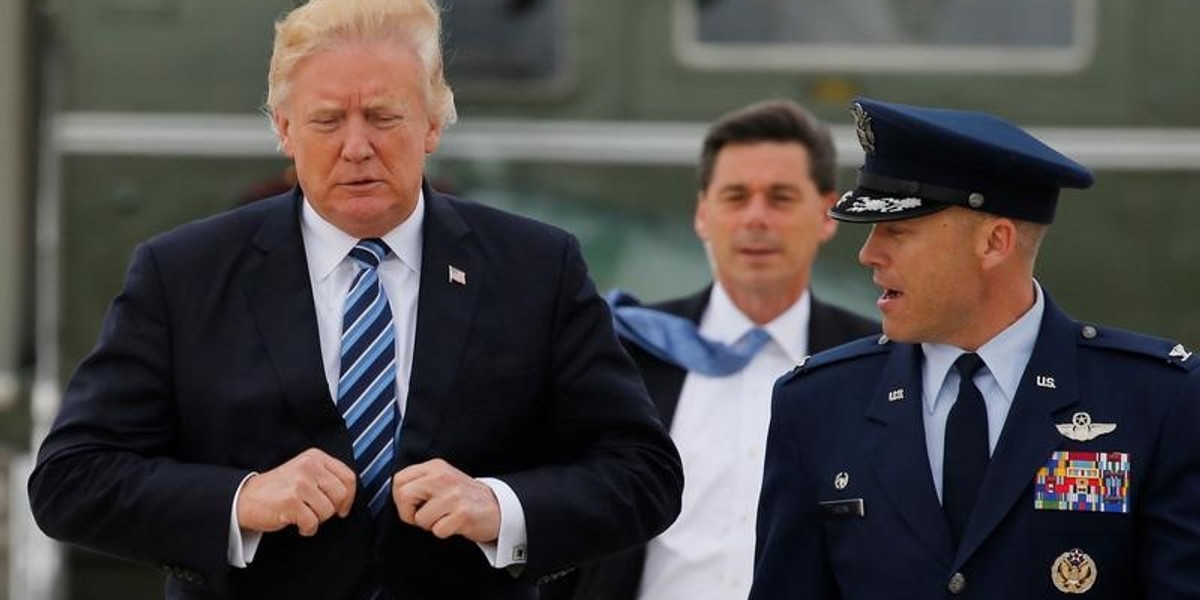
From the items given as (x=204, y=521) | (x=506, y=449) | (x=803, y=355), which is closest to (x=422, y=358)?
(x=506, y=449)

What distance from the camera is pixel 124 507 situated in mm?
3092

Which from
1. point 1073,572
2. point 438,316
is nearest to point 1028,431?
point 1073,572

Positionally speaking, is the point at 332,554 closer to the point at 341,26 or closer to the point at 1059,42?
the point at 341,26

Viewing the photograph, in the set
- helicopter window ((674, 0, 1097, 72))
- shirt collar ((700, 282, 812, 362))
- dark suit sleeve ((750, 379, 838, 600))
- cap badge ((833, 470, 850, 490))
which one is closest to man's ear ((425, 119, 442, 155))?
dark suit sleeve ((750, 379, 838, 600))

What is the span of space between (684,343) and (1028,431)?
1568 millimetres

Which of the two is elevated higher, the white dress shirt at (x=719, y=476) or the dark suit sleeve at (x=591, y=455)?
the dark suit sleeve at (x=591, y=455)

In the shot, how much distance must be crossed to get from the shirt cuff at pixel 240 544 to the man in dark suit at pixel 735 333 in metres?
1.34

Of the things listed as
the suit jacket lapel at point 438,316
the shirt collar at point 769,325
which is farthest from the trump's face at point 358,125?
the shirt collar at point 769,325

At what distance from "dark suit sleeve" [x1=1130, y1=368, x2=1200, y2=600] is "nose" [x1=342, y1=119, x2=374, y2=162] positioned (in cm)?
116

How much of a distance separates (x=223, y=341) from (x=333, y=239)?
22 centimetres

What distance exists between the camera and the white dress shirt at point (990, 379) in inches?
126

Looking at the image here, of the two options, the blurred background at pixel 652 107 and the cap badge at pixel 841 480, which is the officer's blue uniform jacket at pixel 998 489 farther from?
the blurred background at pixel 652 107

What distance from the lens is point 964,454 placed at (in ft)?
10.4

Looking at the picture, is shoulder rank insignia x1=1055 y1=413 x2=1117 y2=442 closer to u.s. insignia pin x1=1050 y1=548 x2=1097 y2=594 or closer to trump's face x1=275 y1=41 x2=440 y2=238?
u.s. insignia pin x1=1050 y1=548 x2=1097 y2=594
